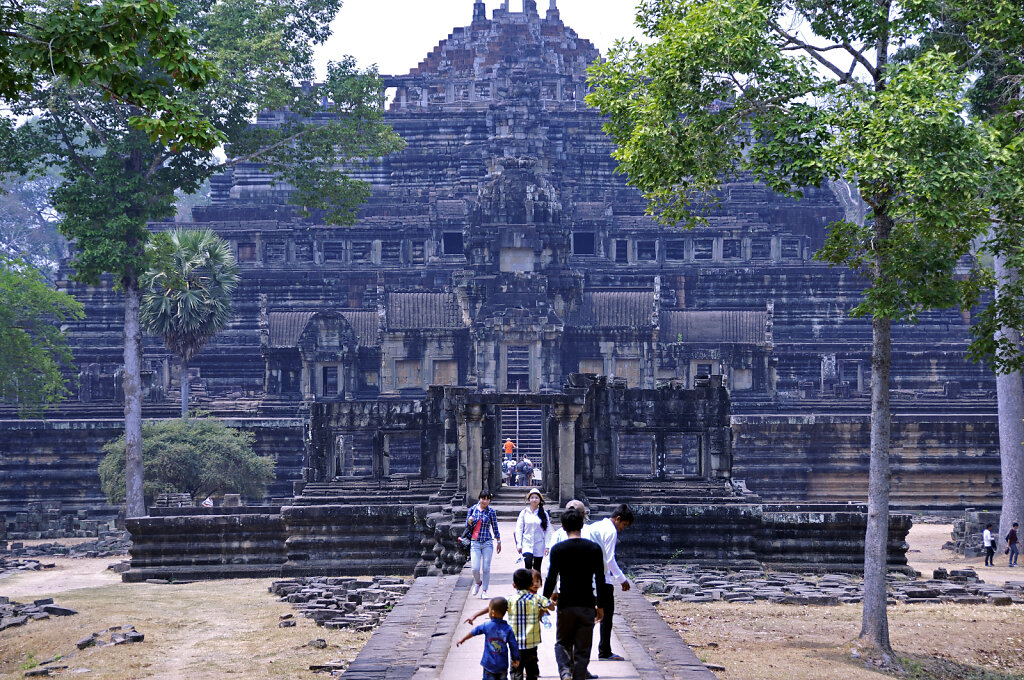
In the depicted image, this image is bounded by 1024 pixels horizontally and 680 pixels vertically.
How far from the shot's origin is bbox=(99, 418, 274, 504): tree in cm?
3728

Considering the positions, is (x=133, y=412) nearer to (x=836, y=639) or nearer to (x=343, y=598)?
(x=343, y=598)

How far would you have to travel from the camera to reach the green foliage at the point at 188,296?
42.4 meters

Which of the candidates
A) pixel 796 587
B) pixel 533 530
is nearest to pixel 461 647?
pixel 533 530

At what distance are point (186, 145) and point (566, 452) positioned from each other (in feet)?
53.4

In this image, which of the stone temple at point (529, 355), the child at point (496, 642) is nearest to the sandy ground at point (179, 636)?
the stone temple at point (529, 355)

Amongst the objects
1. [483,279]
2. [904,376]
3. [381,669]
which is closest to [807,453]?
[904,376]

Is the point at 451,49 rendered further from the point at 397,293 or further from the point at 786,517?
the point at 786,517

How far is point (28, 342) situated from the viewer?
39.7 metres

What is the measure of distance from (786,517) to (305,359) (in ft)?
84.8

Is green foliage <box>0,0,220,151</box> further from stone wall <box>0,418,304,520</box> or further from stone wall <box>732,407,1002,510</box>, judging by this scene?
stone wall <box>732,407,1002,510</box>

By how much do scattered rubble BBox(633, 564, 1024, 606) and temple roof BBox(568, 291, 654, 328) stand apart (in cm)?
2399

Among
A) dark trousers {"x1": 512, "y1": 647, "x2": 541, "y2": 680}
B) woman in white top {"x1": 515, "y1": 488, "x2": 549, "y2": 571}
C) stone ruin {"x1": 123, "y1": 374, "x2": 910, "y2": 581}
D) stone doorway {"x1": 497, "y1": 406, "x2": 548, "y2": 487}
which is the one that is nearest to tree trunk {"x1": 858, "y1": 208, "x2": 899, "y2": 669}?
woman in white top {"x1": 515, "y1": 488, "x2": 549, "y2": 571}

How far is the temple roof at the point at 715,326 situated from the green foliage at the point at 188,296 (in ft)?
52.4

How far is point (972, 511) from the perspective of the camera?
37500 mm
